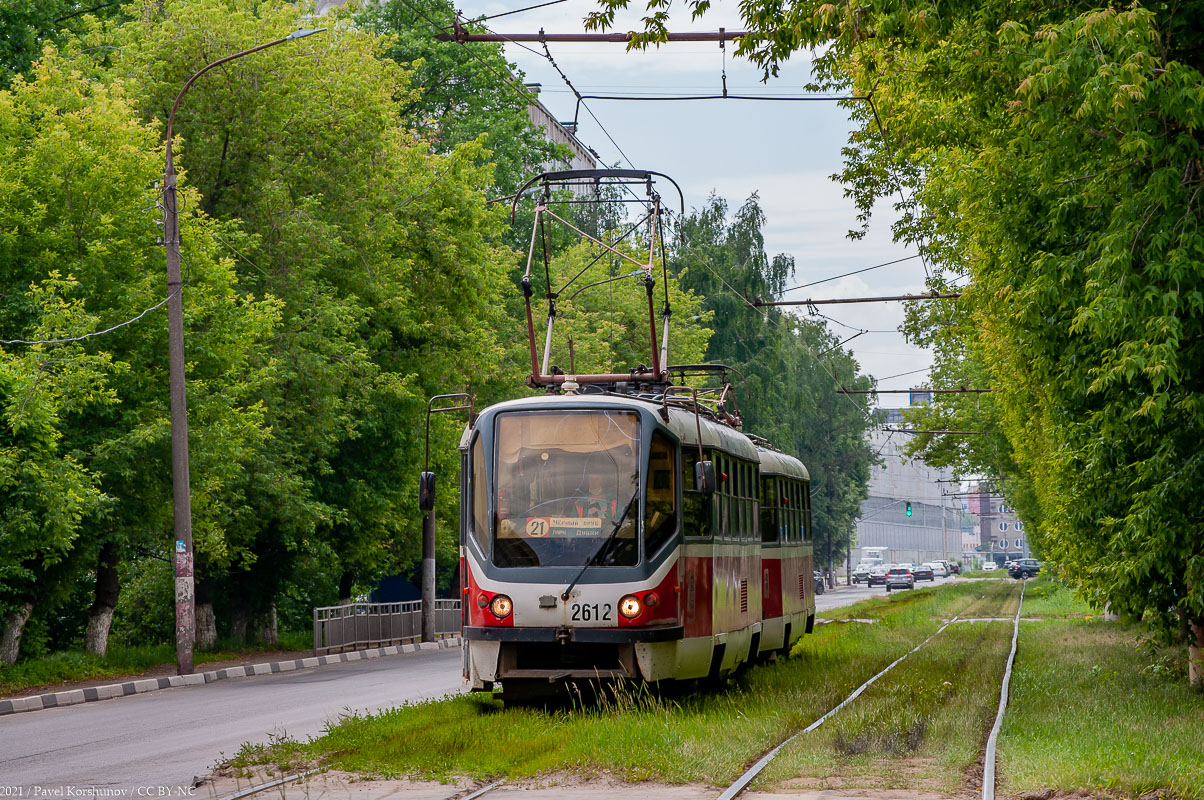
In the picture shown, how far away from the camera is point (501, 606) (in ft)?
47.2

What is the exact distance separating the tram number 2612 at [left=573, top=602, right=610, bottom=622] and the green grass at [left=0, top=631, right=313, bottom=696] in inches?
427

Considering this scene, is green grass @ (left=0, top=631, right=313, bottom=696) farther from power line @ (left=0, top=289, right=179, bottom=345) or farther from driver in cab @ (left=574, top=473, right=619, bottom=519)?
driver in cab @ (left=574, top=473, right=619, bottom=519)

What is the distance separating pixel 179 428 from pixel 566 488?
37.1 ft

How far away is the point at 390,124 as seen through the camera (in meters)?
33.4

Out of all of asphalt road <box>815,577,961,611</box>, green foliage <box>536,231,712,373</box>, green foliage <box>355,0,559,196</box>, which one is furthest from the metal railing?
asphalt road <box>815,577,961,611</box>

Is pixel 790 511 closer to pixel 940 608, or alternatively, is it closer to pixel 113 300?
pixel 113 300

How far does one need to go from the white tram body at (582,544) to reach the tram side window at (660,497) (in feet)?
0.04

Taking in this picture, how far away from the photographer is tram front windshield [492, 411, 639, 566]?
1448cm

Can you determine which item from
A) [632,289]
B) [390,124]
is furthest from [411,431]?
[632,289]

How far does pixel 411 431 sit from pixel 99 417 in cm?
1072

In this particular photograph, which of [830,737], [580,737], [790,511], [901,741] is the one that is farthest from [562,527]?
[790,511]

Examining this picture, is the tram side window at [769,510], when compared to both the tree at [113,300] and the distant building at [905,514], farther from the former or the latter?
the distant building at [905,514]

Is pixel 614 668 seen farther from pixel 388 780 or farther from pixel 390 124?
pixel 390 124

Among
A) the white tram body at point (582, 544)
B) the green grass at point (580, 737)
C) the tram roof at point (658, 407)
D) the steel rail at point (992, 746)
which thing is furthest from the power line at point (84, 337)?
the steel rail at point (992, 746)
